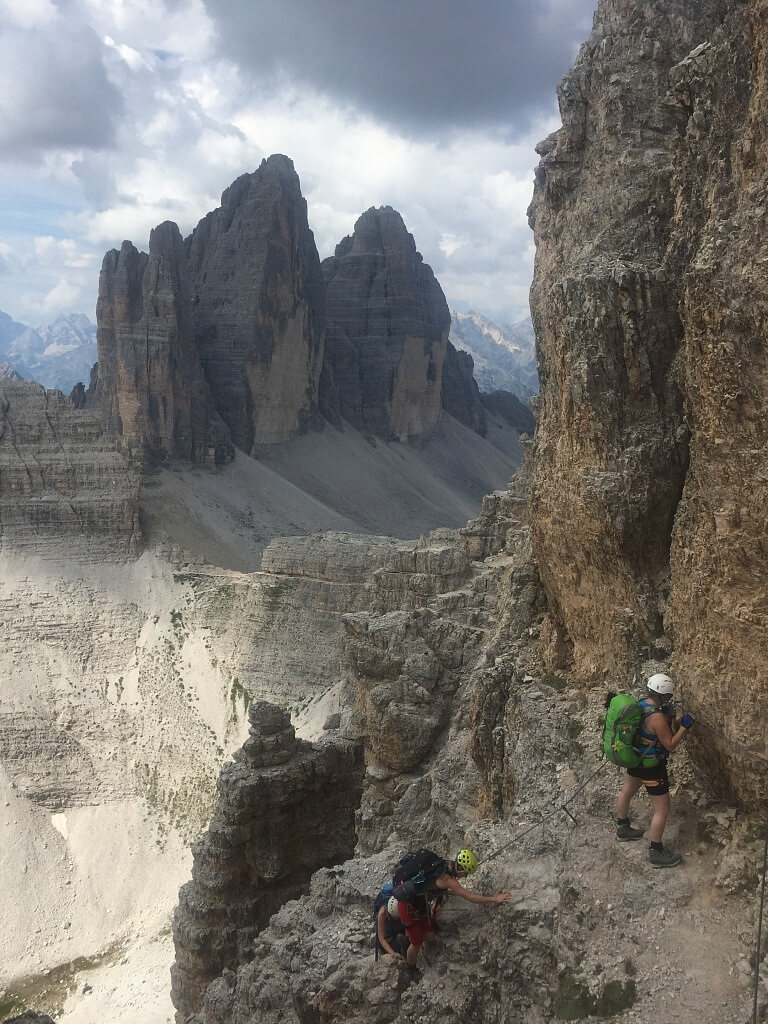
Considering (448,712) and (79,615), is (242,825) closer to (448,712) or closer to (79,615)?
(448,712)

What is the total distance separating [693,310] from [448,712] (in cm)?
1067

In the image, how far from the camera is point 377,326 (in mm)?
87750

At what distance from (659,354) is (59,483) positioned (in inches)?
1597

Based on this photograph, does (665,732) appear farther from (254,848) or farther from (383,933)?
(254,848)

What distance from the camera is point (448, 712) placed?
1608cm

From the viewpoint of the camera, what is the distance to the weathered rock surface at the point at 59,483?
43031 millimetres

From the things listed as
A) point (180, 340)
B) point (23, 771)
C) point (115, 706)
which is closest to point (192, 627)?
point (115, 706)

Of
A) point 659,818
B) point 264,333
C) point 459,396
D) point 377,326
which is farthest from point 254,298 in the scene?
point 659,818

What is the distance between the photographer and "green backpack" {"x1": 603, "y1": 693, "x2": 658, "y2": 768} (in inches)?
297

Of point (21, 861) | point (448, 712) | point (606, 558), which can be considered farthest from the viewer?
point (21, 861)

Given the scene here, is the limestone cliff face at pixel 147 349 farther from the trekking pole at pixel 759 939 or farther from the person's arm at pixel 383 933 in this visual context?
the trekking pole at pixel 759 939

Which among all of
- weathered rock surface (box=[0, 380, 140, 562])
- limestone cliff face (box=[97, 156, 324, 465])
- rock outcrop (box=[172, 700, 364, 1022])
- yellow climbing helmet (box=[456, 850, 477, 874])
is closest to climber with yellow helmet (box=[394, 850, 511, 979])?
yellow climbing helmet (box=[456, 850, 477, 874])

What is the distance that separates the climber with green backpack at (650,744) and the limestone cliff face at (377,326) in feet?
258

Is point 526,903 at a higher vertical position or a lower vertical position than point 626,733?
lower
